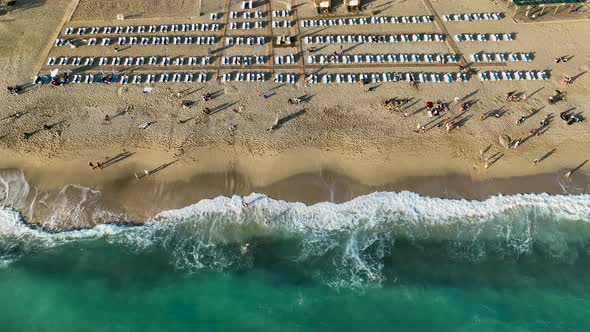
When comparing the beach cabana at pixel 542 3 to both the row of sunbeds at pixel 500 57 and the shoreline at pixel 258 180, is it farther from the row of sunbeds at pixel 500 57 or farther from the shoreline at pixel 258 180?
the shoreline at pixel 258 180

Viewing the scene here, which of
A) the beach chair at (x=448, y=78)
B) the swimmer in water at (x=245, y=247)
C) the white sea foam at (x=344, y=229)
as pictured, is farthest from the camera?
the beach chair at (x=448, y=78)

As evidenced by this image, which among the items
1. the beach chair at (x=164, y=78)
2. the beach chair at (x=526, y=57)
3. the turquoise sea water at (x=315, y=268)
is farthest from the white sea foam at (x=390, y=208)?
the beach chair at (x=526, y=57)

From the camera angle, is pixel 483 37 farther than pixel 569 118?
Yes

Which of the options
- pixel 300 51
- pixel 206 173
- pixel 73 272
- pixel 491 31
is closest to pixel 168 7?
pixel 300 51

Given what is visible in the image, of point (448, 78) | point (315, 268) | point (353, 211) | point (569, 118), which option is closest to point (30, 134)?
point (315, 268)

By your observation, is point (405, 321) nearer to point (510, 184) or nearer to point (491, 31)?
point (510, 184)

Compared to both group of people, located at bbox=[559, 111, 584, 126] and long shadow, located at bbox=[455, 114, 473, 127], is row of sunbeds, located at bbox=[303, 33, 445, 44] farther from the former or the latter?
group of people, located at bbox=[559, 111, 584, 126]

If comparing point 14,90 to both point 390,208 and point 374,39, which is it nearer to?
point 374,39
